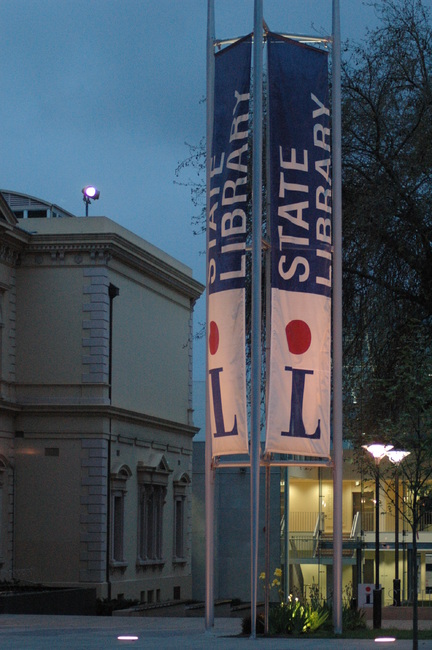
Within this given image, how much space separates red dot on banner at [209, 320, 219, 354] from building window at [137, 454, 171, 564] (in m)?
26.2

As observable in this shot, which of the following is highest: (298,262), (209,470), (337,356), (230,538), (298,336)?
(298,262)

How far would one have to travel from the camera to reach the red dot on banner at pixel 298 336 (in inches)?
735

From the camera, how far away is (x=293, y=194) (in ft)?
61.2

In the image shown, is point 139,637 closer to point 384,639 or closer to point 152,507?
point 384,639

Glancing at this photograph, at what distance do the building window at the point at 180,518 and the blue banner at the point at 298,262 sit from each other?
31.3 meters

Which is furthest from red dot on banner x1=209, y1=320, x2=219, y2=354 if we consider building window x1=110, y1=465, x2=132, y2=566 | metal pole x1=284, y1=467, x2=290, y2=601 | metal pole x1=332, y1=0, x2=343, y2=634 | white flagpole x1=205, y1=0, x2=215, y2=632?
building window x1=110, y1=465, x2=132, y2=566

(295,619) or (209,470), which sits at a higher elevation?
(209,470)

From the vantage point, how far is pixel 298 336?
61.4 feet

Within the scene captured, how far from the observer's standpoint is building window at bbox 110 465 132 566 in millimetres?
42406

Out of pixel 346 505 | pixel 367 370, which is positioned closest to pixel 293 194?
pixel 367 370

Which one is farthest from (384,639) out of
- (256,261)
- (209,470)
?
(256,261)

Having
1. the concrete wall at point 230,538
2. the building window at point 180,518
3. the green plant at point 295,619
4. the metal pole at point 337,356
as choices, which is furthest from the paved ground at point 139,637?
the concrete wall at point 230,538

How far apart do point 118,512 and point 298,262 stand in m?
25.8

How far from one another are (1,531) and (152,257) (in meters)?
11.5
